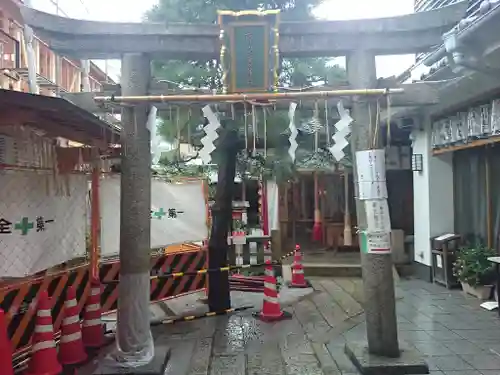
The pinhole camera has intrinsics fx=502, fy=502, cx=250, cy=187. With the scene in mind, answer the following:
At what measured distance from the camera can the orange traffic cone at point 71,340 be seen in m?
7.73

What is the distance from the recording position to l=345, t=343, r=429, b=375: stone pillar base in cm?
697

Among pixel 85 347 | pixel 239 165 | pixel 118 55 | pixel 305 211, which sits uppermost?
pixel 118 55

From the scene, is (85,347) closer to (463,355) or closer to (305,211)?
(463,355)

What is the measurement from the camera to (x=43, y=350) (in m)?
7.04

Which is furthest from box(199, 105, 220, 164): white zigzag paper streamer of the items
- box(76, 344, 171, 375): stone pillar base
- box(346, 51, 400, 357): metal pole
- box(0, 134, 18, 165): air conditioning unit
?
box(76, 344, 171, 375): stone pillar base

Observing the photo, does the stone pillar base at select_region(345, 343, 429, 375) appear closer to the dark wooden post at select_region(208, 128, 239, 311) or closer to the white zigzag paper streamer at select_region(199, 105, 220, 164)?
the white zigzag paper streamer at select_region(199, 105, 220, 164)

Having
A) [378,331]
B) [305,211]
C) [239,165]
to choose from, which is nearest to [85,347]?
[378,331]

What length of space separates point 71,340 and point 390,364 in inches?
189

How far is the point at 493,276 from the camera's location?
37.1 ft

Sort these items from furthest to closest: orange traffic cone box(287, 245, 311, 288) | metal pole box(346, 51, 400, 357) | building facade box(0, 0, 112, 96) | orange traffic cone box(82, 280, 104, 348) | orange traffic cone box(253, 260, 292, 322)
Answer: building facade box(0, 0, 112, 96) < orange traffic cone box(287, 245, 311, 288) < orange traffic cone box(253, 260, 292, 322) < orange traffic cone box(82, 280, 104, 348) < metal pole box(346, 51, 400, 357)

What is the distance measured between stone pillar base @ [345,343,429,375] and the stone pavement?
0.69ft

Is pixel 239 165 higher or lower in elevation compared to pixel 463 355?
higher

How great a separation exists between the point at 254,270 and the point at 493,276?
7604 millimetres

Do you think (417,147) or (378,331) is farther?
(417,147)
